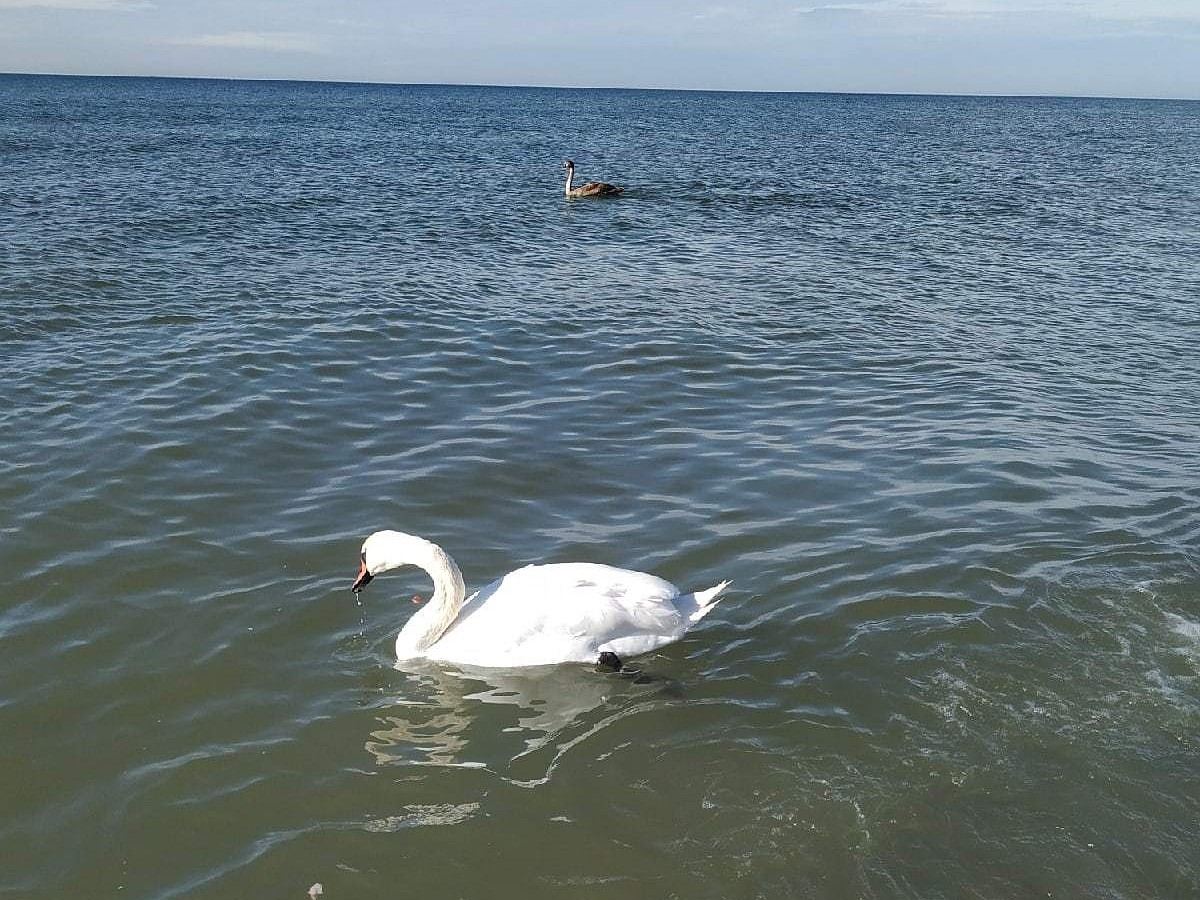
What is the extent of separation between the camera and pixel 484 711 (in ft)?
22.5

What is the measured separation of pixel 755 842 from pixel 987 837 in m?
1.13

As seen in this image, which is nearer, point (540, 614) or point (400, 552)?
point (540, 614)

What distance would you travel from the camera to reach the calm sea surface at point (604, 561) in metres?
5.60

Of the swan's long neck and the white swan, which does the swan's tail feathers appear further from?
the swan's long neck

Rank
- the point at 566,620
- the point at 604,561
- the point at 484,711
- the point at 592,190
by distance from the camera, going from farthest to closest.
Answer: the point at 592,190 < the point at 604,561 < the point at 566,620 < the point at 484,711

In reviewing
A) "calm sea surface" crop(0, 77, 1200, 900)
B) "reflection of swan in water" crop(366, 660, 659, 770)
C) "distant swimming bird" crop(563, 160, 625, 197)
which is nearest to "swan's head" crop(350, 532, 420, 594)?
"calm sea surface" crop(0, 77, 1200, 900)

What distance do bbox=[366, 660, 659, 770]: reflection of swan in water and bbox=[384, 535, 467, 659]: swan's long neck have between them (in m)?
0.13

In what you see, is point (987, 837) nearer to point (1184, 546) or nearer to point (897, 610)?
point (897, 610)

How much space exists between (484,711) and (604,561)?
2136mm

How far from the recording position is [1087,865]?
5371mm

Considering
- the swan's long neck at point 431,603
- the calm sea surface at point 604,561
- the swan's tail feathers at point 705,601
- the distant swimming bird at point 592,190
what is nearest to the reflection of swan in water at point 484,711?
the calm sea surface at point 604,561

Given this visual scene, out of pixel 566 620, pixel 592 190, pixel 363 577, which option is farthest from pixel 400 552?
pixel 592 190

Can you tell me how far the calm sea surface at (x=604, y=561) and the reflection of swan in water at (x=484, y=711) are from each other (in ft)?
0.09

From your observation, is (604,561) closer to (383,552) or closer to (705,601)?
(705,601)
